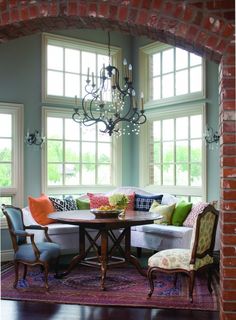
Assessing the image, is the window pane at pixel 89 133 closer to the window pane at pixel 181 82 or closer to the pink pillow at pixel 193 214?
the window pane at pixel 181 82

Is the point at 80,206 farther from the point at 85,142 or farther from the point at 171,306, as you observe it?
the point at 171,306

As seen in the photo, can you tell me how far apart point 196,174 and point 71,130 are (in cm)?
227

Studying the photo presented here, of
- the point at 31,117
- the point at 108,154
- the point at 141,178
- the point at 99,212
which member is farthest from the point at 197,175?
the point at 31,117

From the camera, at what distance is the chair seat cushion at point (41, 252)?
→ 16.2ft

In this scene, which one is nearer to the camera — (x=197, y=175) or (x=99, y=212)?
(x=99, y=212)

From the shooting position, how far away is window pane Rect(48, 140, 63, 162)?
7285 mm

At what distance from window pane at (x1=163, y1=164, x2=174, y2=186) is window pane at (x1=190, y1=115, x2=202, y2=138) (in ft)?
2.36

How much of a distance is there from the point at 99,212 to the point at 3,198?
2.14 meters

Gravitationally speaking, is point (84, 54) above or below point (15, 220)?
above

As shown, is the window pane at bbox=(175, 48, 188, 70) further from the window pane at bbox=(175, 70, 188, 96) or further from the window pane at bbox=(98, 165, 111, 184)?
the window pane at bbox=(98, 165, 111, 184)

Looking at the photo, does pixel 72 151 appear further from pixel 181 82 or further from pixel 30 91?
pixel 181 82

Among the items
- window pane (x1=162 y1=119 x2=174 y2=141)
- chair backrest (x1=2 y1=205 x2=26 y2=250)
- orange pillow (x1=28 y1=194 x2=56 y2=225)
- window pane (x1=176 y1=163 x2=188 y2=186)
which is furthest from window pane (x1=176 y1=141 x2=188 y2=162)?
chair backrest (x1=2 y1=205 x2=26 y2=250)

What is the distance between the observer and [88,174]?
7.72 metres

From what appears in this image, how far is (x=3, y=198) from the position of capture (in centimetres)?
674
